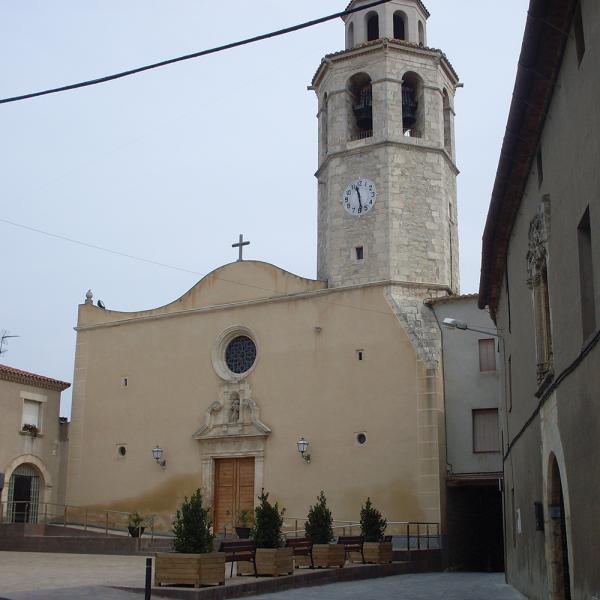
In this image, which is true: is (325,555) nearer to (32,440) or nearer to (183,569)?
(183,569)

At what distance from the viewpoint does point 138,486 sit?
3073cm

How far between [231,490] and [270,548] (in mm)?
12924

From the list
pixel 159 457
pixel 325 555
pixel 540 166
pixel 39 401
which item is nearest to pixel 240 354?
pixel 159 457

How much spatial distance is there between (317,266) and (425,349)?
5571mm

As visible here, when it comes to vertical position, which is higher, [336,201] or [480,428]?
[336,201]

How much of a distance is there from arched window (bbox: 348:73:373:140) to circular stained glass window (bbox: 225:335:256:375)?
26.1ft

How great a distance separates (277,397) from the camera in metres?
29.0

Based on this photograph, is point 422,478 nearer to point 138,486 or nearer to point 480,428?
point 480,428

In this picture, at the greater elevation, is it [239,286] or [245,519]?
[239,286]

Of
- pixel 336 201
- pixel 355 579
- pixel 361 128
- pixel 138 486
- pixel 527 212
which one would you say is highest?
pixel 361 128

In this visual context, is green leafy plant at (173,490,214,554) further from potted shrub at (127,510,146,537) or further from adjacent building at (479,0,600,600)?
potted shrub at (127,510,146,537)

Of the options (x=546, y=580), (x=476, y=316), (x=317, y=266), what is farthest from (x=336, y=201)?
(x=546, y=580)

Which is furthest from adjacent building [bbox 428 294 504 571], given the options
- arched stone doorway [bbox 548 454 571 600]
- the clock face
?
arched stone doorway [bbox 548 454 571 600]

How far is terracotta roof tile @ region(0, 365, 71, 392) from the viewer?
102ft
